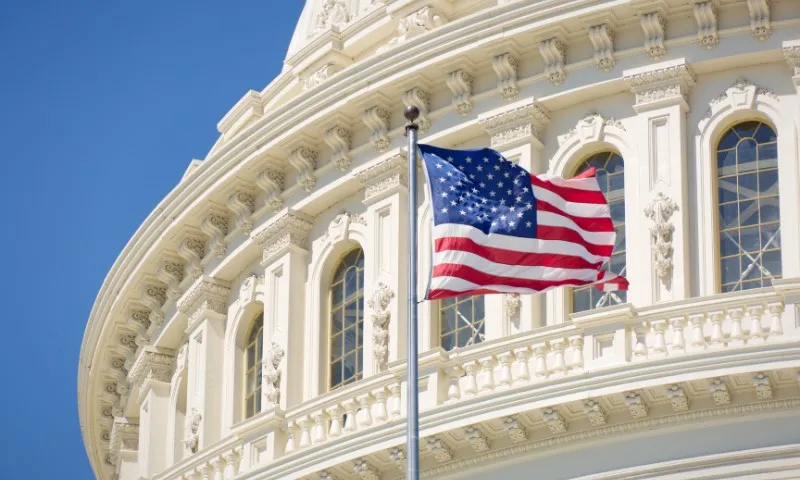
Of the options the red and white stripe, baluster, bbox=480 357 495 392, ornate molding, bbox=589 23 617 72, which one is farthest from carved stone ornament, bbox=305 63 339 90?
the red and white stripe

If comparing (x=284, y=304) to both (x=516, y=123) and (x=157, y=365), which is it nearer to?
(x=516, y=123)

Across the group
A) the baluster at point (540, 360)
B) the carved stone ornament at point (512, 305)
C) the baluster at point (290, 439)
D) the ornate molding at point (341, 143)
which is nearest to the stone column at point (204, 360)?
the ornate molding at point (341, 143)

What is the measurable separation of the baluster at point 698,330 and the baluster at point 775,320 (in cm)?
99

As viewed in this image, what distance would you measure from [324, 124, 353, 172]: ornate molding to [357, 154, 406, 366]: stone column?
21.9 inches

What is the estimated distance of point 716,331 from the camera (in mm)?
38969

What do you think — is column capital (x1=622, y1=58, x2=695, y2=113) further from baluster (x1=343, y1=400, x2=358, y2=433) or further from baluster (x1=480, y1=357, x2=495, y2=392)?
baluster (x1=343, y1=400, x2=358, y2=433)

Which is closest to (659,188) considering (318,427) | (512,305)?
(512,305)

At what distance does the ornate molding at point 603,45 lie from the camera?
143 ft

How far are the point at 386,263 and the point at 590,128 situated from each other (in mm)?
4423

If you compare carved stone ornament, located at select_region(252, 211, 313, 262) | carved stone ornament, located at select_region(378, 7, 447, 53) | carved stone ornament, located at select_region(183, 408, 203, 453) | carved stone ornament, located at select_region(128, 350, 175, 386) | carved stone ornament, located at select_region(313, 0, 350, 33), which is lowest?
carved stone ornament, located at select_region(183, 408, 203, 453)

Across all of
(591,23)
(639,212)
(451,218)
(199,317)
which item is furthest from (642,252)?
(199,317)

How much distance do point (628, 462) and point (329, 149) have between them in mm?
11390

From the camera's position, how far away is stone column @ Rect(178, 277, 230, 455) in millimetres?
49750

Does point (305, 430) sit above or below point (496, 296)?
below
